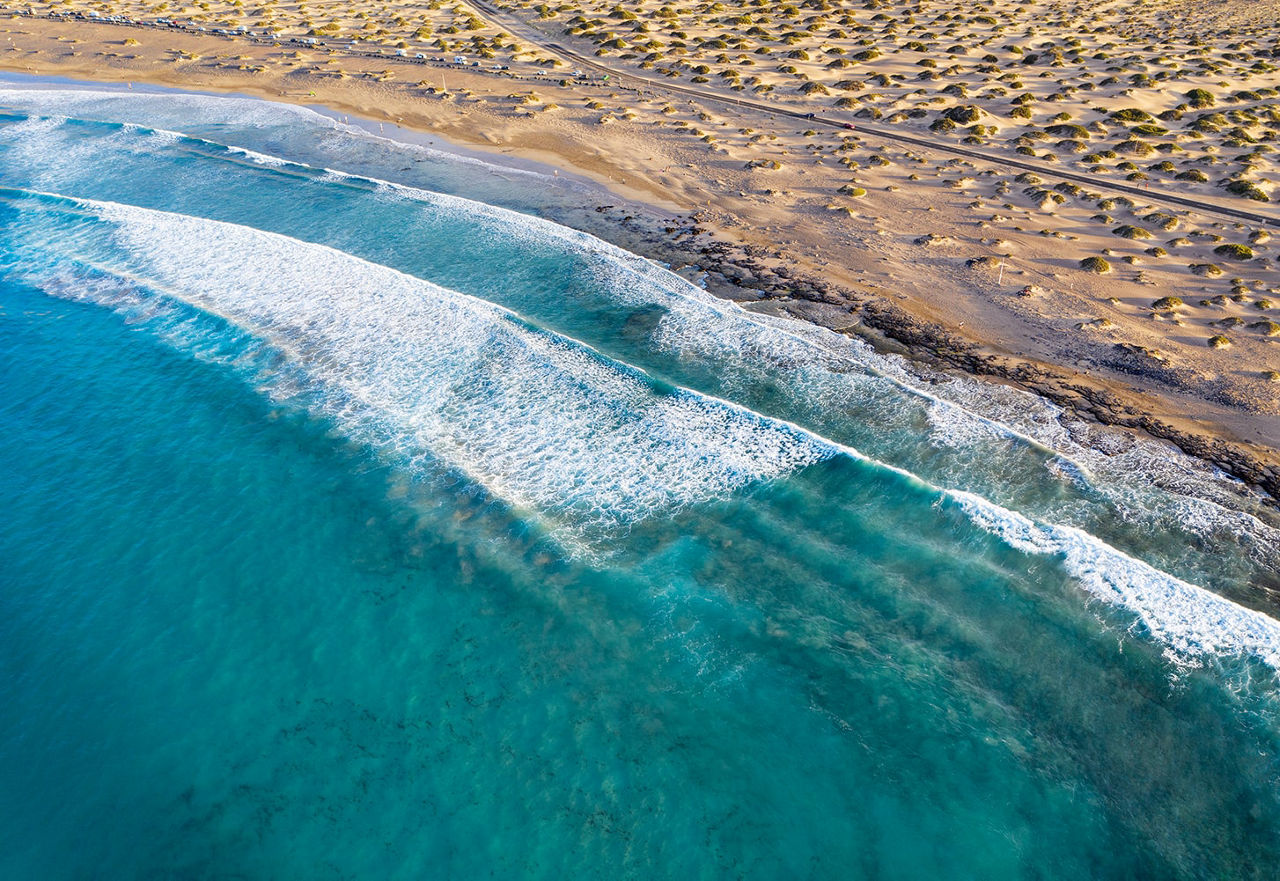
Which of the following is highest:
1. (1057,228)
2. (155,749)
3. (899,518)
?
(1057,228)

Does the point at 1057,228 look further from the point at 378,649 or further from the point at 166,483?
the point at 166,483

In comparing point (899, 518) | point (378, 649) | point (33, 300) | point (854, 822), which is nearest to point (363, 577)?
point (378, 649)

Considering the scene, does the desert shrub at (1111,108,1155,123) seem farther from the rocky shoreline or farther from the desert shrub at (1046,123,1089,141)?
the rocky shoreline

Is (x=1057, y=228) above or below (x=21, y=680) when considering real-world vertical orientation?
above

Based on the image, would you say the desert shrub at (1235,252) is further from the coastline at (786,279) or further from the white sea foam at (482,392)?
the white sea foam at (482,392)

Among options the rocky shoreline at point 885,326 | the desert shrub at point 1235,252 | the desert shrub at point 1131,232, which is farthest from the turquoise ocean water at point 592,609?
the desert shrub at point 1131,232

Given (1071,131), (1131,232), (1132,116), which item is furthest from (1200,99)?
(1131,232)

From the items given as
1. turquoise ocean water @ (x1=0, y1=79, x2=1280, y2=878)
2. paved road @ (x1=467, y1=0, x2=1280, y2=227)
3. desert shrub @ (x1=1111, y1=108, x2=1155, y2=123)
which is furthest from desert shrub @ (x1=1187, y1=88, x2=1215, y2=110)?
turquoise ocean water @ (x1=0, y1=79, x2=1280, y2=878)
